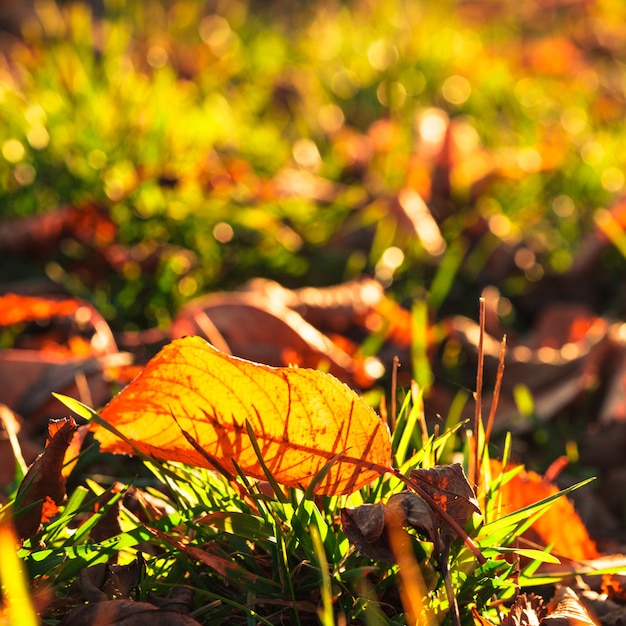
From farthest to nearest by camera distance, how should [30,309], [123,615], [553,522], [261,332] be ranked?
[30,309]
[261,332]
[553,522]
[123,615]

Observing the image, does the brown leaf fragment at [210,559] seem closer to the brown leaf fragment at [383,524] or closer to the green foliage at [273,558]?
the green foliage at [273,558]

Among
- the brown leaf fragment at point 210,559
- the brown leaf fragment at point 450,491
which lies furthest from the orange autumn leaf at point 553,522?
the brown leaf fragment at point 210,559

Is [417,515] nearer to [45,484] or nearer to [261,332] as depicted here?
[45,484]

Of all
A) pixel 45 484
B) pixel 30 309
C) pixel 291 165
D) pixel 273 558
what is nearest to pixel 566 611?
pixel 273 558

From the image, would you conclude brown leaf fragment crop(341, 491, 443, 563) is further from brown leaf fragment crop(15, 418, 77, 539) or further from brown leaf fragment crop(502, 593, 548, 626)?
brown leaf fragment crop(15, 418, 77, 539)

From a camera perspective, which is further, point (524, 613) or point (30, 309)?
point (30, 309)
